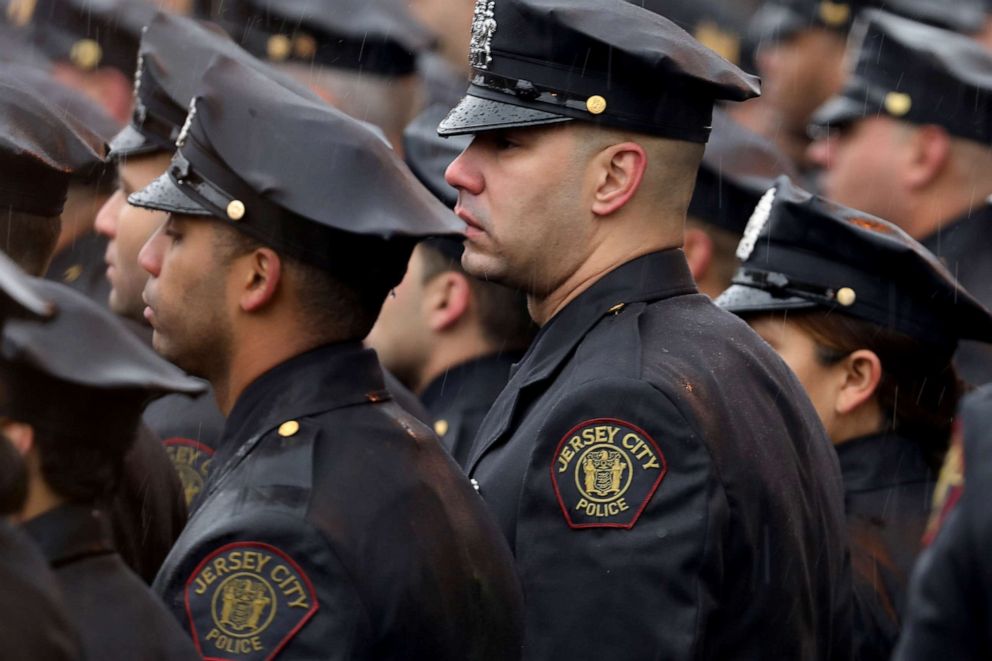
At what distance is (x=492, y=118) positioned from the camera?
4395 mm

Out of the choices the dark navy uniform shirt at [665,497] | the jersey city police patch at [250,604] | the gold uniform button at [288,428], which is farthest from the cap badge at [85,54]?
the jersey city police patch at [250,604]

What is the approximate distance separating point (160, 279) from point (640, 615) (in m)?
1.23

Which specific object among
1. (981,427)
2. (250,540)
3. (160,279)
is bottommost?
(250,540)

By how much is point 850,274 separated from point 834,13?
16.3ft

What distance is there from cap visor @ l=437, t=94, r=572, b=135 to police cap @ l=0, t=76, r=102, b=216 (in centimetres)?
113

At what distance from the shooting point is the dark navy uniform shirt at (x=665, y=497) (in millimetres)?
3865

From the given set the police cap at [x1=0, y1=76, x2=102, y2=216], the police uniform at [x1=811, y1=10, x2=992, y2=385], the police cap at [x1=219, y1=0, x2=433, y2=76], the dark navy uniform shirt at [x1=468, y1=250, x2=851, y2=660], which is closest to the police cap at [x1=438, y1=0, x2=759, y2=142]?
the dark navy uniform shirt at [x1=468, y1=250, x2=851, y2=660]

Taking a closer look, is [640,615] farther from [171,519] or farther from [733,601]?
[171,519]

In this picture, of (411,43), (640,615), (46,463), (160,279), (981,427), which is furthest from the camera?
(411,43)

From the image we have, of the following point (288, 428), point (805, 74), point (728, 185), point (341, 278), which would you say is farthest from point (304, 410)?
point (805, 74)

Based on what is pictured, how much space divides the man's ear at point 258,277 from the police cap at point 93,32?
171 inches

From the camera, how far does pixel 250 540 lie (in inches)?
139

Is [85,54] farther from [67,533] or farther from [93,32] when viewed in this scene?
[67,533]

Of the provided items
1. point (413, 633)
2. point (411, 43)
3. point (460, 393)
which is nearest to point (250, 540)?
point (413, 633)
